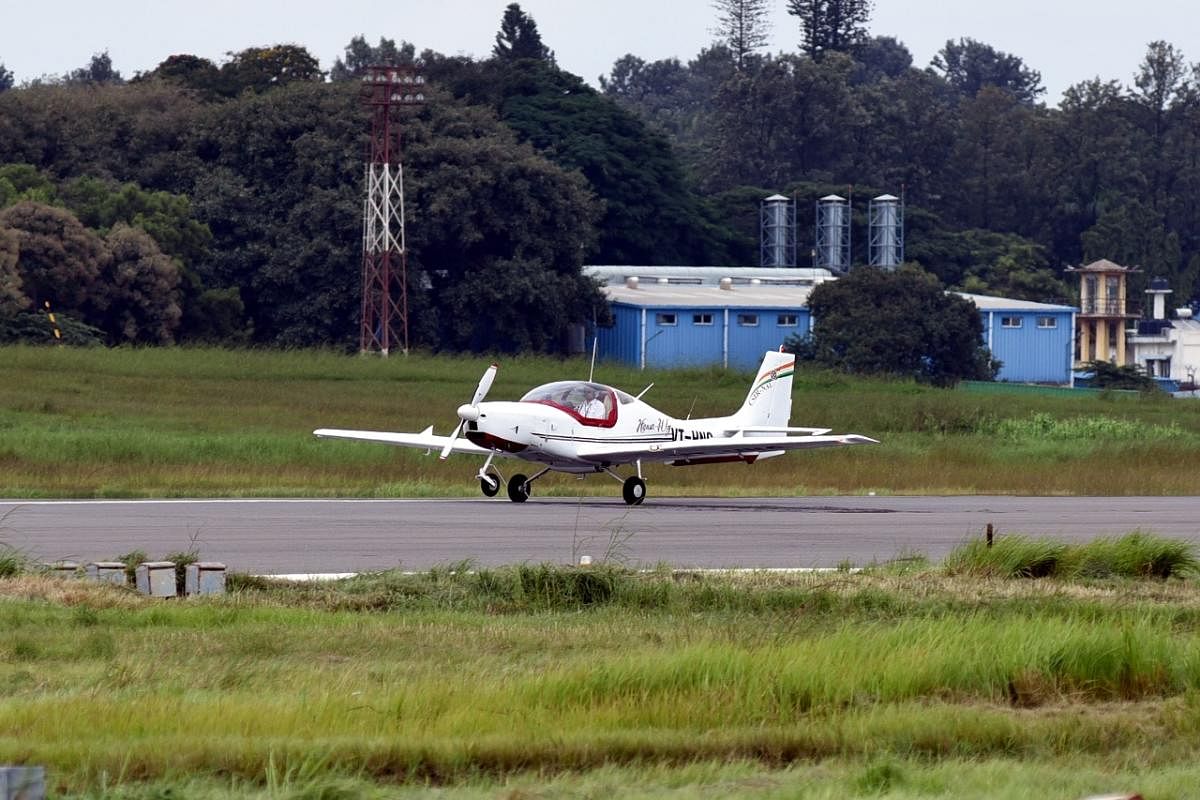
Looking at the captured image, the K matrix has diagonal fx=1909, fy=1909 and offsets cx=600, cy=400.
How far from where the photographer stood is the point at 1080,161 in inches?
4481

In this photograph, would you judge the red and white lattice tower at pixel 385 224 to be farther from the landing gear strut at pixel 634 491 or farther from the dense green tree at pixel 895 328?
the landing gear strut at pixel 634 491

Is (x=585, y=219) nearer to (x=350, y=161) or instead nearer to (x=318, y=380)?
(x=350, y=161)

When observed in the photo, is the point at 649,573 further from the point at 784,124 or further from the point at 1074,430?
the point at 784,124

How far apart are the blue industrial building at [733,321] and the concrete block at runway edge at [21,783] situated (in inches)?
2609

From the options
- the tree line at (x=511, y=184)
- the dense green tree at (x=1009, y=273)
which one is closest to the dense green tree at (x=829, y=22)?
the tree line at (x=511, y=184)

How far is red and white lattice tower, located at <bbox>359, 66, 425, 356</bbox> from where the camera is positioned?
2468 inches

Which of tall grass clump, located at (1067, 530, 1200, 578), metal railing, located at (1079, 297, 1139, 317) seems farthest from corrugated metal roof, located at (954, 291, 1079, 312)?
tall grass clump, located at (1067, 530, 1200, 578)

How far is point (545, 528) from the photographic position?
841 inches

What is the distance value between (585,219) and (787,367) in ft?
145

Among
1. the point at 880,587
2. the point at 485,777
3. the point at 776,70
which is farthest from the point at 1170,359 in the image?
the point at 485,777

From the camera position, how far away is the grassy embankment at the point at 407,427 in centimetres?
3177

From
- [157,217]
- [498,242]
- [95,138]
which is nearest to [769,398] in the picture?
[157,217]

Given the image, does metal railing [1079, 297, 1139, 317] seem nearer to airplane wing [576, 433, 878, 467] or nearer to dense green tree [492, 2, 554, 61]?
dense green tree [492, 2, 554, 61]

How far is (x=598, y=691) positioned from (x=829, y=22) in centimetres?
13411
